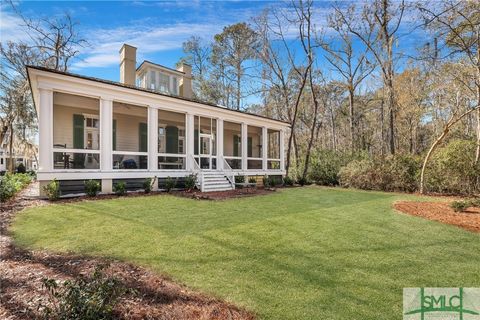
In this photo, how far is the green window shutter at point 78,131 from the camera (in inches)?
450

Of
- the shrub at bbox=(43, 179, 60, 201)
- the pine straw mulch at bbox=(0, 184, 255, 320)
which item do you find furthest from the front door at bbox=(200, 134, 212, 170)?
the pine straw mulch at bbox=(0, 184, 255, 320)

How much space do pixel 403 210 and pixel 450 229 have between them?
1935 mm

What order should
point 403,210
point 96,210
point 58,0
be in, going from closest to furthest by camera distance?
1. point 58,0
2. point 96,210
3. point 403,210

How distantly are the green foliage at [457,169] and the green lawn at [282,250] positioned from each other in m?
7.16

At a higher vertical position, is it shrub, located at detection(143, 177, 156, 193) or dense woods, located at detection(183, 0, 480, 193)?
dense woods, located at detection(183, 0, 480, 193)

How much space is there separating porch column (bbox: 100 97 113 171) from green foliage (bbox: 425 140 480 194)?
560 inches

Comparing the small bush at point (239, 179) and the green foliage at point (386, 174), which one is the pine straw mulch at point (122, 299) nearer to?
the small bush at point (239, 179)

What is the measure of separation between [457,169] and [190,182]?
11849 mm

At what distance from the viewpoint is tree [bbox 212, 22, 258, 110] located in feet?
78.6

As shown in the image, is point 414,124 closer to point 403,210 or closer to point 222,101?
point 222,101

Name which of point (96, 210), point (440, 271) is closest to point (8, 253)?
point (96, 210)

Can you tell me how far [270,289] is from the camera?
9.66 feet

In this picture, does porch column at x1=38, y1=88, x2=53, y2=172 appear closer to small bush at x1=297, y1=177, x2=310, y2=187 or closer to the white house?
the white house

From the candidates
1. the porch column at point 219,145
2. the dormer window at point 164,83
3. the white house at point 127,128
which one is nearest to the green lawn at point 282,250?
the white house at point 127,128
